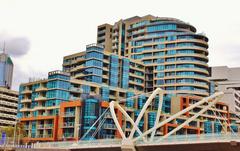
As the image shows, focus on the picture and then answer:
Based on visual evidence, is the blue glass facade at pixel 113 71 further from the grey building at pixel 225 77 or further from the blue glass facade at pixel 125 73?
the grey building at pixel 225 77

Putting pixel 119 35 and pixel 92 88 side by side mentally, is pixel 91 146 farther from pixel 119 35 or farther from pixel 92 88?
pixel 119 35

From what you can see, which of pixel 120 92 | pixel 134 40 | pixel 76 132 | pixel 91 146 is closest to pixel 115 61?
pixel 120 92

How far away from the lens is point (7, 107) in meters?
166

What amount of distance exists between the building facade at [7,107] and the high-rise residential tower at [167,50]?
140ft

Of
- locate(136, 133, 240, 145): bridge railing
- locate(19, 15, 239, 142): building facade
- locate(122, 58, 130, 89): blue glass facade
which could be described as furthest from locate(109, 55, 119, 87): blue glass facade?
locate(136, 133, 240, 145): bridge railing

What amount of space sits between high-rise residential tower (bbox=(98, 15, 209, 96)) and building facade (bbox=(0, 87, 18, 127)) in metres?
42.7

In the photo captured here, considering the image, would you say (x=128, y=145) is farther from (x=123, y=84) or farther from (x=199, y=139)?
(x=123, y=84)

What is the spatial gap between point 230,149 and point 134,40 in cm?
9385

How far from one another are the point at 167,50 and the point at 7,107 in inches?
2486

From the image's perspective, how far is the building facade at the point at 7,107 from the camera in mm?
162500

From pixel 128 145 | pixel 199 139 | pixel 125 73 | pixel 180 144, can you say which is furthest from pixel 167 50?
pixel 199 139

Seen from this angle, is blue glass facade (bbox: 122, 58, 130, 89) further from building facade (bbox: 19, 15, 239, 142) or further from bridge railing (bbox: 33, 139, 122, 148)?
bridge railing (bbox: 33, 139, 122, 148)

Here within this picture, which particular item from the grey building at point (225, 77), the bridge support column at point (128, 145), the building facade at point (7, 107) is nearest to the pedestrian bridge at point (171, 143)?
the bridge support column at point (128, 145)

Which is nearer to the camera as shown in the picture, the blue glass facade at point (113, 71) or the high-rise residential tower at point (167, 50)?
the blue glass facade at point (113, 71)
